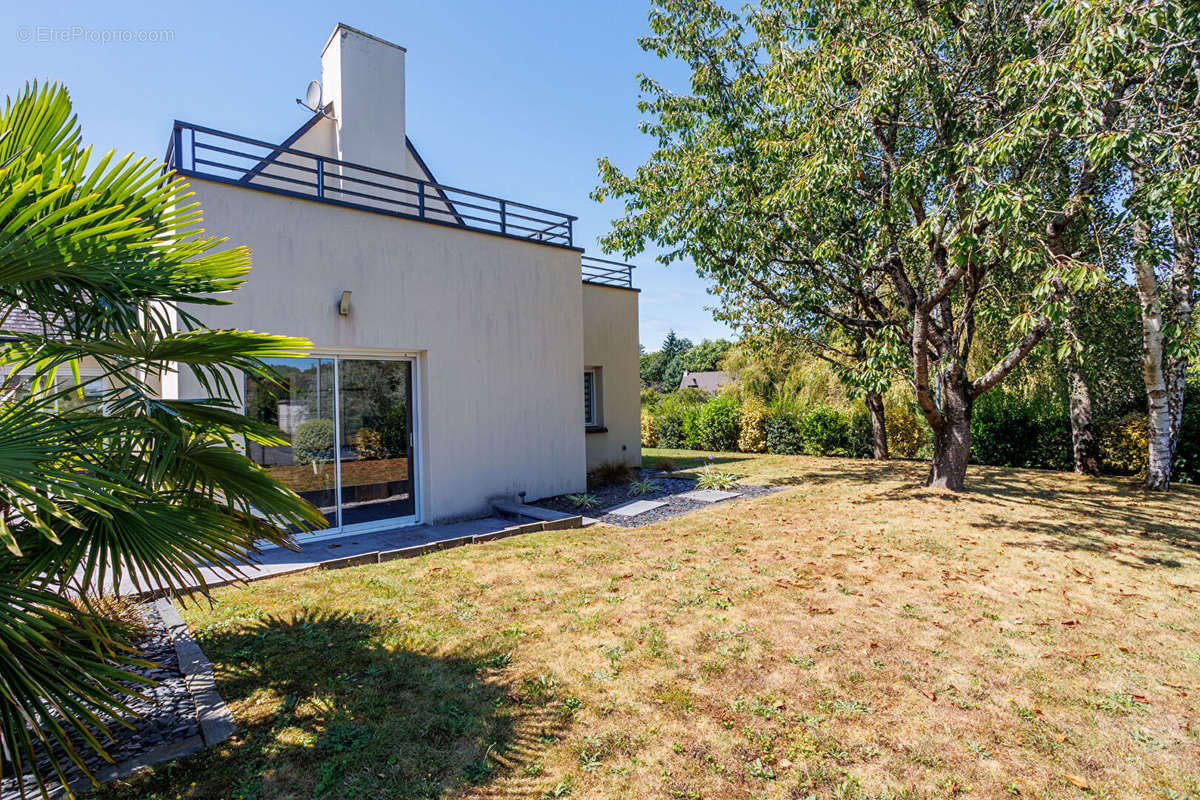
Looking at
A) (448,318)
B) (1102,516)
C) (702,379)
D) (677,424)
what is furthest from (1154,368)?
(702,379)

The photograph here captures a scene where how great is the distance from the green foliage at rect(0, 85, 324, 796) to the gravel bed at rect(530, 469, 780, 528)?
5857 mm

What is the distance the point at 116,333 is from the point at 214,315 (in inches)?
159

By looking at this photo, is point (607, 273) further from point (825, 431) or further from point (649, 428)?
point (649, 428)

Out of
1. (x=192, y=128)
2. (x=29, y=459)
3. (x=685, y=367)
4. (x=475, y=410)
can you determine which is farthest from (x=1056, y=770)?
(x=685, y=367)

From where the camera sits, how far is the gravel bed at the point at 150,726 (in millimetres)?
2762

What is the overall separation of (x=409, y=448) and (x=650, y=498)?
4452 mm

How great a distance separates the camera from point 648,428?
2255 cm

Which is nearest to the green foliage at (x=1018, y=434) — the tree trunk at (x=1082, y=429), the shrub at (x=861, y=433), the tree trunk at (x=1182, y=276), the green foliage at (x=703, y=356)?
the tree trunk at (x=1082, y=429)

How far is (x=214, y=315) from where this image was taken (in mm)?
6508

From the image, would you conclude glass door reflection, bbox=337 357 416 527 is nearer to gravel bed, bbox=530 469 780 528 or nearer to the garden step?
the garden step

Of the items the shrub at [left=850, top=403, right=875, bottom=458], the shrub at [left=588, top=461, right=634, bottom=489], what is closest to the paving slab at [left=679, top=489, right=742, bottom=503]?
the shrub at [left=588, top=461, right=634, bottom=489]

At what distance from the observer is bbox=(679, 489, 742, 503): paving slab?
1000cm

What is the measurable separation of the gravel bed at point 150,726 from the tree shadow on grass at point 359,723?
211mm

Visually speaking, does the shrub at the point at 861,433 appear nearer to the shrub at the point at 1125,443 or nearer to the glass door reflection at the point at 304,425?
the shrub at the point at 1125,443
